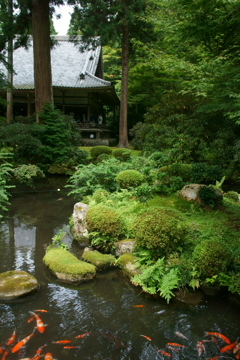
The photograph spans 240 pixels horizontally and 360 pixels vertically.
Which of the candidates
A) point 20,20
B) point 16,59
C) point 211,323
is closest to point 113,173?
point 211,323

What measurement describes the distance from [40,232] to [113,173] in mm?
3285

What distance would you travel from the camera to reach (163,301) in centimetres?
436

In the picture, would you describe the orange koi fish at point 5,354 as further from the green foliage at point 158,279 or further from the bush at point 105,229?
the bush at point 105,229

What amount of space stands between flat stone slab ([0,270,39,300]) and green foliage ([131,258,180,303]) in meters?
1.63

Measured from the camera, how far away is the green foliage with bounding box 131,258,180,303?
4.32 m

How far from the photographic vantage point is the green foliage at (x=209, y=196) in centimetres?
688

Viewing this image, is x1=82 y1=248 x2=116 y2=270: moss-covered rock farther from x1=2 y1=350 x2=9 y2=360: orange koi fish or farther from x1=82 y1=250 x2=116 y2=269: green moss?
x1=2 y1=350 x2=9 y2=360: orange koi fish

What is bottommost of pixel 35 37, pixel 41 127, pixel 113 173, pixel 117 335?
pixel 117 335

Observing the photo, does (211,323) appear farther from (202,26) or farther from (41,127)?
(41,127)

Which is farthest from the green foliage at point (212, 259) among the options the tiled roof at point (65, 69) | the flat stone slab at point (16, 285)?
the tiled roof at point (65, 69)

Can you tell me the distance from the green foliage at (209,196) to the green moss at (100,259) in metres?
2.76

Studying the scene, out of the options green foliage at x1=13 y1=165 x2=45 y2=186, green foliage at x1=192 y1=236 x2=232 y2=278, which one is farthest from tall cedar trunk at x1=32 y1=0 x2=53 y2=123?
green foliage at x1=192 y1=236 x2=232 y2=278

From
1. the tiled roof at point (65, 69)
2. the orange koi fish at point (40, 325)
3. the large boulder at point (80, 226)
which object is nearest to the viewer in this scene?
the orange koi fish at point (40, 325)

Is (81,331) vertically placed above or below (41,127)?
below
